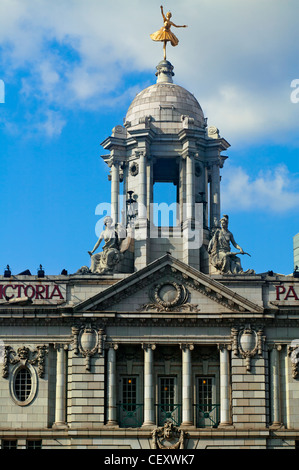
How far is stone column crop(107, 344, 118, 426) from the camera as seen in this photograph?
300 ft

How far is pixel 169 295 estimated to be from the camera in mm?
93500

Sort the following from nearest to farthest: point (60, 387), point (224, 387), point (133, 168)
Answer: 1. point (224, 387)
2. point (60, 387)
3. point (133, 168)

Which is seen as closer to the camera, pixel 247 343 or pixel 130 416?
pixel 247 343

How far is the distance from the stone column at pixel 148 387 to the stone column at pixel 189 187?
11.5 meters

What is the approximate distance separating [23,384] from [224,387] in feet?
46.6

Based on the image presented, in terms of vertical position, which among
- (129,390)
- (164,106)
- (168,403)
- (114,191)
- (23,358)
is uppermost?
(164,106)

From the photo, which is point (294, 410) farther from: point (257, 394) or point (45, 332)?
point (45, 332)

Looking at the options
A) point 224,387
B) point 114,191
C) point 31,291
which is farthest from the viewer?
point 114,191

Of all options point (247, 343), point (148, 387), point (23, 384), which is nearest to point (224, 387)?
point (247, 343)

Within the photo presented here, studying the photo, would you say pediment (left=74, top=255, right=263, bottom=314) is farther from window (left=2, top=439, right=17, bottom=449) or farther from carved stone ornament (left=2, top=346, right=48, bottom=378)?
window (left=2, top=439, right=17, bottom=449)

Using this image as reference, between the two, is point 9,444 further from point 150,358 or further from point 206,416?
point 206,416

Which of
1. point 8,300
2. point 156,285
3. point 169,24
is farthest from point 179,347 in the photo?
point 169,24

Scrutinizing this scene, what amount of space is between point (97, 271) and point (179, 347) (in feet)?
26.8

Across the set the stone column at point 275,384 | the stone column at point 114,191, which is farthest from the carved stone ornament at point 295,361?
the stone column at point 114,191
